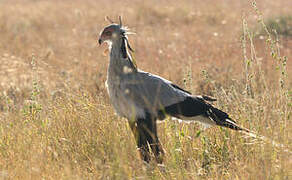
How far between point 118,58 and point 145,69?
134 inches

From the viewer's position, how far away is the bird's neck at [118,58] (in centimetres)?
445

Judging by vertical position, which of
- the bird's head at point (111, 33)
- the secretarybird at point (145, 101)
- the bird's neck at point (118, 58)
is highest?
the bird's head at point (111, 33)

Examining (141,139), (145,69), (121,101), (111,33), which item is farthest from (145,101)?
(145,69)

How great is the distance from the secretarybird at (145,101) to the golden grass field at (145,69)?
0.14m

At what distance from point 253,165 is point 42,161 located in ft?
5.48

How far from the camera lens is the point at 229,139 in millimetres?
4598

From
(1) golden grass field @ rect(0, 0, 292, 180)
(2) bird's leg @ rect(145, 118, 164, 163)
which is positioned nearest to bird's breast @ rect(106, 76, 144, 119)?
(2) bird's leg @ rect(145, 118, 164, 163)

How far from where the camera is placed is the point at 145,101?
4324mm

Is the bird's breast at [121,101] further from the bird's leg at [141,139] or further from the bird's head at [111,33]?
Result: the bird's head at [111,33]

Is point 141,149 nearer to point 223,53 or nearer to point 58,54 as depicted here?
point 223,53

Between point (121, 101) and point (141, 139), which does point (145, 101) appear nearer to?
point (121, 101)

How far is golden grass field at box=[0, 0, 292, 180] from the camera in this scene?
4.10 metres

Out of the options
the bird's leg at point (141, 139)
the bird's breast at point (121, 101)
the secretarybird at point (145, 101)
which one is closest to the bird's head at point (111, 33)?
the secretarybird at point (145, 101)

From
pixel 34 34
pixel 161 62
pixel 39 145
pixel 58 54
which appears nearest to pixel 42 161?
pixel 39 145
